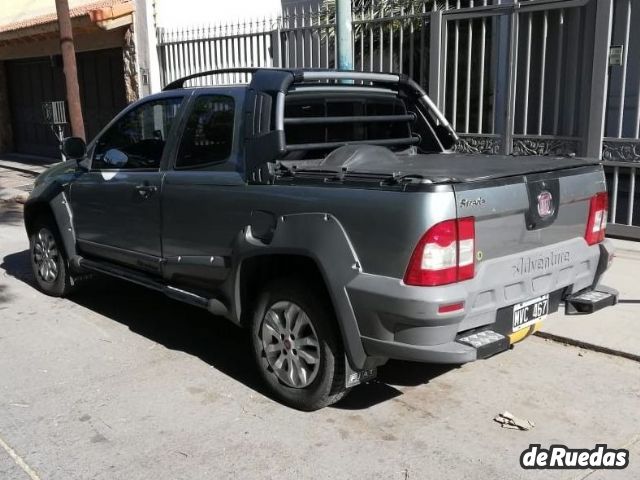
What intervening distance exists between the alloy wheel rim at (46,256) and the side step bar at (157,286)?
55cm

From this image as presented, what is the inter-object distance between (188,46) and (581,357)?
33.5 ft

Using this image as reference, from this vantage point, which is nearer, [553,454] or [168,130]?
[553,454]

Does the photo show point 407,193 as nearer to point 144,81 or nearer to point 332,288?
point 332,288

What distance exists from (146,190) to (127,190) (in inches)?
11.3

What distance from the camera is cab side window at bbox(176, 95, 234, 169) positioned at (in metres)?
4.54

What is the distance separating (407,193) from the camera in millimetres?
3311

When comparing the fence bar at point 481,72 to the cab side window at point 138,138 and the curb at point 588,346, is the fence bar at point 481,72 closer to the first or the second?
the curb at point 588,346

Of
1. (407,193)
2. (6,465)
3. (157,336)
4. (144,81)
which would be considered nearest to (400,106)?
(407,193)

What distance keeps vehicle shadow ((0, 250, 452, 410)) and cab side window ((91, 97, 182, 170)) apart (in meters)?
1.32

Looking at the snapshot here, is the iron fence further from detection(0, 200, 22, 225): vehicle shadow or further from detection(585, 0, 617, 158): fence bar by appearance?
detection(0, 200, 22, 225): vehicle shadow

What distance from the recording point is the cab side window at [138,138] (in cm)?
509

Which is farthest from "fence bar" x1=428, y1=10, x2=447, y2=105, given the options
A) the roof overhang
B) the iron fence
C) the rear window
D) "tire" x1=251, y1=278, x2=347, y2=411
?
the roof overhang

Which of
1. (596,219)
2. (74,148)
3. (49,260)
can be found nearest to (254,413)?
(596,219)

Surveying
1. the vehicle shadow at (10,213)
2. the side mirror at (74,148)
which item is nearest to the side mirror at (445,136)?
the side mirror at (74,148)
